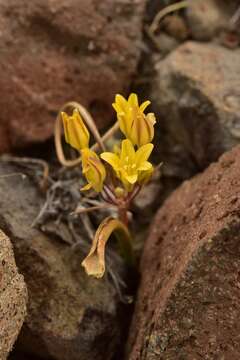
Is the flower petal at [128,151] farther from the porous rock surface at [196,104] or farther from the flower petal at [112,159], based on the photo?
the porous rock surface at [196,104]

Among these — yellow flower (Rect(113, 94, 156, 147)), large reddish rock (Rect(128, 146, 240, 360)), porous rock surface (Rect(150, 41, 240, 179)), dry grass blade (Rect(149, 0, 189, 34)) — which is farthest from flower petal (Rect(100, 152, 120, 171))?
dry grass blade (Rect(149, 0, 189, 34))

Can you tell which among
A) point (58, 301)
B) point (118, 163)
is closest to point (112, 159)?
point (118, 163)

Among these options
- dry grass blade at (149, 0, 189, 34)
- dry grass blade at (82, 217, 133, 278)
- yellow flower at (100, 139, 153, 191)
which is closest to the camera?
dry grass blade at (82, 217, 133, 278)

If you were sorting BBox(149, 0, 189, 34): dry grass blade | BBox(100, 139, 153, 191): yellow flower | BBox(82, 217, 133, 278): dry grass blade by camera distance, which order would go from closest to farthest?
BBox(82, 217, 133, 278): dry grass blade, BBox(100, 139, 153, 191): yellow flower, BBox(149, 0, 189, 34): dry grass blade

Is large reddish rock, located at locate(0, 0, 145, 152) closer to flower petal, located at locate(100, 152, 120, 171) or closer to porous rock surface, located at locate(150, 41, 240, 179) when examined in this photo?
porous rock surface, located at locate(150, 41, 240, 179)

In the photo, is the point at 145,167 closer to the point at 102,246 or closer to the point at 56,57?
the point at 102,246

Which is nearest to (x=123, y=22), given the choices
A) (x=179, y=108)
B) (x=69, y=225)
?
(x=179, y=108)
